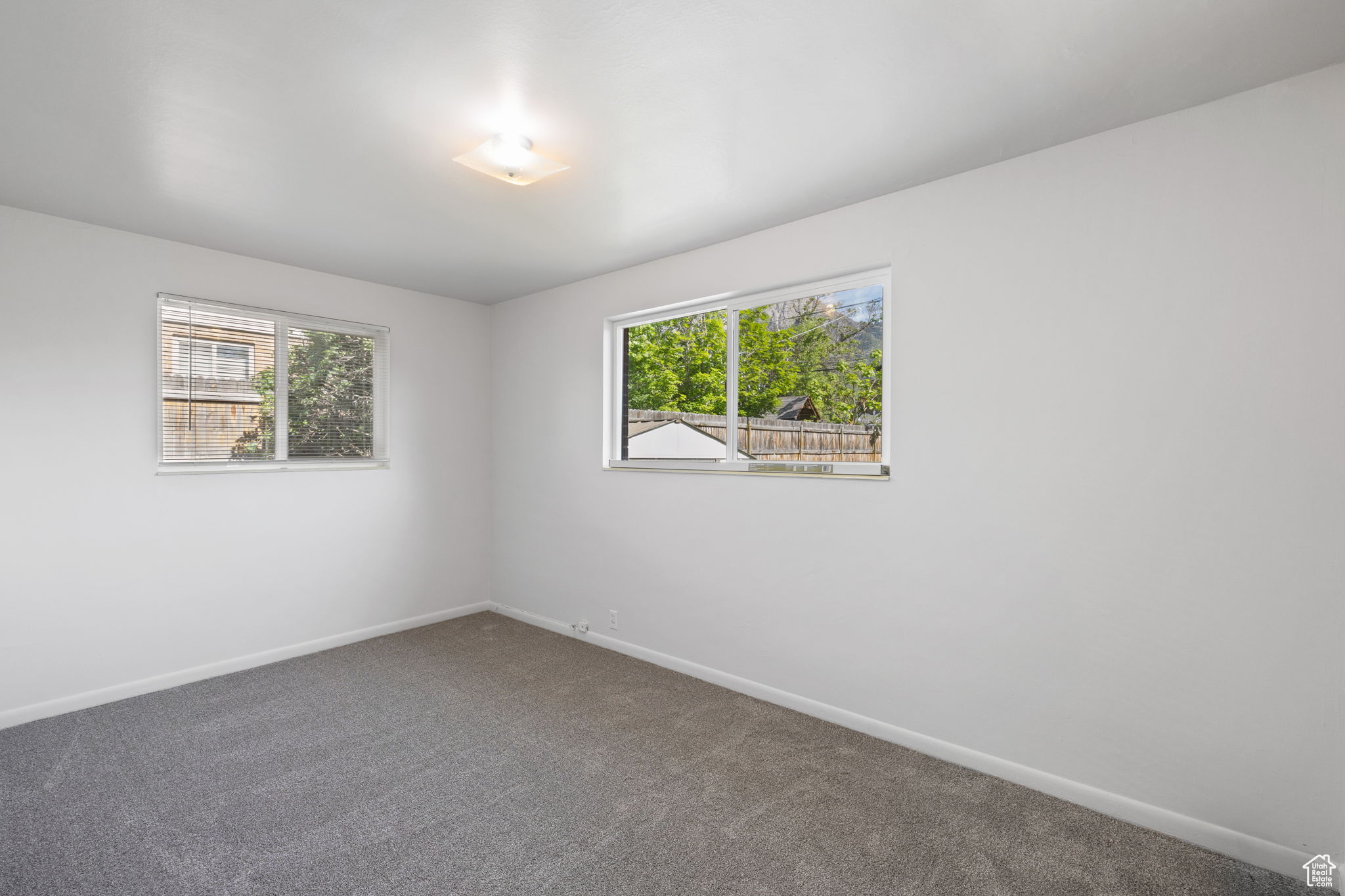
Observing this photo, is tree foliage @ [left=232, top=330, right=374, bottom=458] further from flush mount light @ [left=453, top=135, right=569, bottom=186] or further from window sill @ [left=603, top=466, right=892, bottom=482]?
flush mount light @ [left=453, top=135, right=569, bottom=186]

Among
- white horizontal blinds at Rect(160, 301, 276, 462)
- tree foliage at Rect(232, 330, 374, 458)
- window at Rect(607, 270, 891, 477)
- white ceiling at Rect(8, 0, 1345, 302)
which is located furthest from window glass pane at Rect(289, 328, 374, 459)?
window at Rect(607, 270, 891, 477)

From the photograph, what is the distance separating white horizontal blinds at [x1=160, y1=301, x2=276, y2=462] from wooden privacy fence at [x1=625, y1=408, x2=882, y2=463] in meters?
2.66

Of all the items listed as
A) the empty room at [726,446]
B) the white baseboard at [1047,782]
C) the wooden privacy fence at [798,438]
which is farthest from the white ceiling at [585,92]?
the white baseboard at [1047,782]

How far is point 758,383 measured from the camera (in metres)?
3.53

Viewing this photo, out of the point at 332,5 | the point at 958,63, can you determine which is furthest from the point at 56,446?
the point at 958,63

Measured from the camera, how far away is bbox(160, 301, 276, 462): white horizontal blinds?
141 inches

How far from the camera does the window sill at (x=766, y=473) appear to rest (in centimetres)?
297

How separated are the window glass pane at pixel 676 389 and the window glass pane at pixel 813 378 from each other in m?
0.17

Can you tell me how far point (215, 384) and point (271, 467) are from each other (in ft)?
1.87

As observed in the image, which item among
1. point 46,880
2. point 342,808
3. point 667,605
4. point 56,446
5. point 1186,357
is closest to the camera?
point 46,880

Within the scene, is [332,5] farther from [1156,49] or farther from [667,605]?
[667,605]

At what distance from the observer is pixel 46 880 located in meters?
1.96

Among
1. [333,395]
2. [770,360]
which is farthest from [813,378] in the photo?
[333,395]

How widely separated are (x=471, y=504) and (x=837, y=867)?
3.75 m
